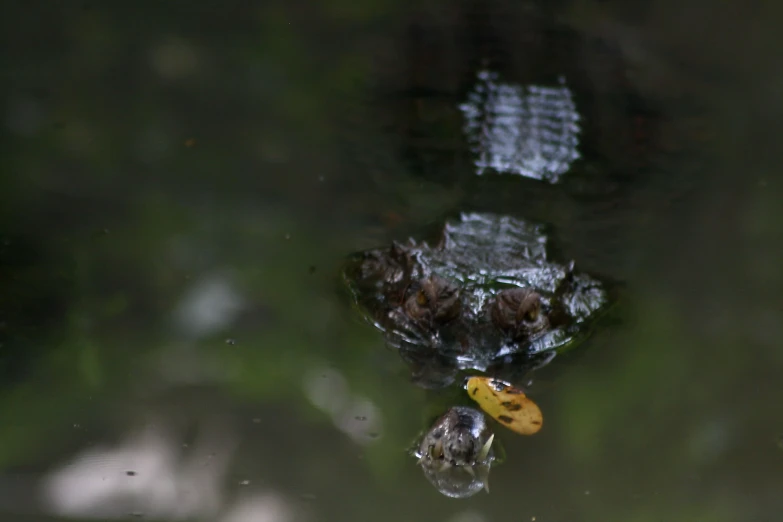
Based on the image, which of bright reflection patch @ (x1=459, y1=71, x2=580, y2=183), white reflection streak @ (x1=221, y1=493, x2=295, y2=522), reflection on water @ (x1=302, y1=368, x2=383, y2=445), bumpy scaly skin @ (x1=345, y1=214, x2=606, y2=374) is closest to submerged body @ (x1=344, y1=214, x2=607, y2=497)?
bumpy scaly skin @ (x1=345, y1=214, x2=606, y2=374)

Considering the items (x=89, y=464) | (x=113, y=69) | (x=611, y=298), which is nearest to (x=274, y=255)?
(x=89, y=464)

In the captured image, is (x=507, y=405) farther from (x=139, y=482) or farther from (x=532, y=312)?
(x=139, y=482)

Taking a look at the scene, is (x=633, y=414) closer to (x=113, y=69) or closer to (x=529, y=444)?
(x=529, y=444)

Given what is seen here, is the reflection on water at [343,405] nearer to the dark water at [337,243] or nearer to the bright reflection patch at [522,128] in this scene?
the dark water at [337,243]

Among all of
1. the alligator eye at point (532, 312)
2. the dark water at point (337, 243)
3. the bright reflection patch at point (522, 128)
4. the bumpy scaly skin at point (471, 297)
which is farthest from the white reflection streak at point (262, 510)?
the bright reflection patch at point (522, 128)

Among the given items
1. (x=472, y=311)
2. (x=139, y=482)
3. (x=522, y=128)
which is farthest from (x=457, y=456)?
(x=522, y=128)

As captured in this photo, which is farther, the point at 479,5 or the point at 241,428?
the point at 479,5

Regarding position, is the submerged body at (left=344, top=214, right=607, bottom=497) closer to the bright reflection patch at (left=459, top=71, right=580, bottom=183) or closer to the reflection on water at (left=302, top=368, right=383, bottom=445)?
the reflection on water at (left=302, top=368, right=383, bottom=445)
